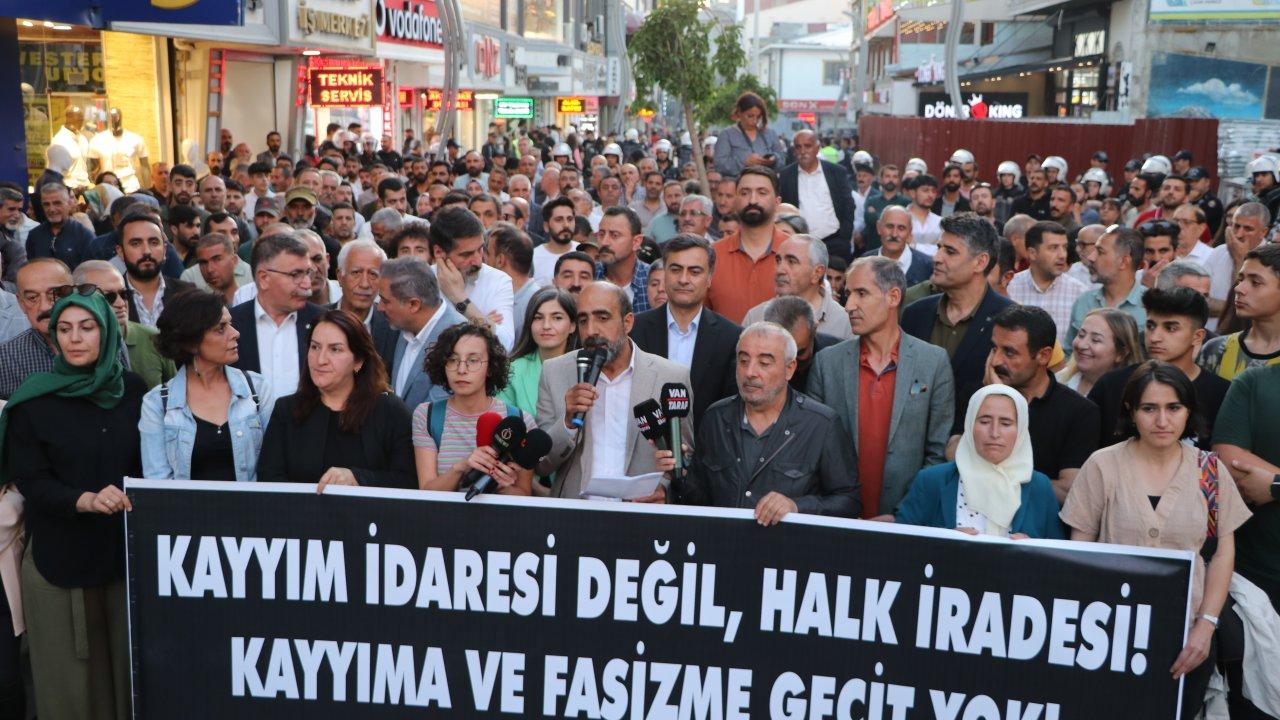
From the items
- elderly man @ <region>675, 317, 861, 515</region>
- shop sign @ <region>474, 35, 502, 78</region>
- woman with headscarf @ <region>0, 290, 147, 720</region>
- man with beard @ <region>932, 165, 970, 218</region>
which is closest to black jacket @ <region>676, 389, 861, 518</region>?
elderly man @ <region>675, 317, 861, 515</region>

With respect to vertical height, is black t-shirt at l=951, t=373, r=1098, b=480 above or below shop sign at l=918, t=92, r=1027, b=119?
below

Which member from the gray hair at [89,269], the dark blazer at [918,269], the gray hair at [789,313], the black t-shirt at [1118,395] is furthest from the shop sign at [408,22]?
the black t-shirt at [1118,395]

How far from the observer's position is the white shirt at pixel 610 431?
5594 millimetres

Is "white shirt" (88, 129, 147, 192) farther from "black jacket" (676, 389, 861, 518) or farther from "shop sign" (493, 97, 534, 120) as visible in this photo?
"shop sign" (493, 97, 534, 120)

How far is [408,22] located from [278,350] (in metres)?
Result: 22.3

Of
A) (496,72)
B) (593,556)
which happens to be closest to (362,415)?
(593,556)

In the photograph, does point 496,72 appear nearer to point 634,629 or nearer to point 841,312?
point 841,312

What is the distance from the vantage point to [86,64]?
702 inches

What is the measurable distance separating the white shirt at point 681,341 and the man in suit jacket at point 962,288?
1150 millimetres

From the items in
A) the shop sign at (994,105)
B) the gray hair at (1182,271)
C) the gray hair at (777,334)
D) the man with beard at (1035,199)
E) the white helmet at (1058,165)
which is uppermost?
the shop sign at (994,105)

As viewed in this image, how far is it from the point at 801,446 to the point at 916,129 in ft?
99.5

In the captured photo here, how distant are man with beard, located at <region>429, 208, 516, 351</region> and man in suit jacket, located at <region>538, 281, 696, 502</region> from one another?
1.83 m

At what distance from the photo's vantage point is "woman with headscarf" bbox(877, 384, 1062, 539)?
4.82 m

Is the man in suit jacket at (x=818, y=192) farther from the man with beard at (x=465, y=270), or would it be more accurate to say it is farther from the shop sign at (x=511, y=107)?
the shop sign at (x=511, y=107)
